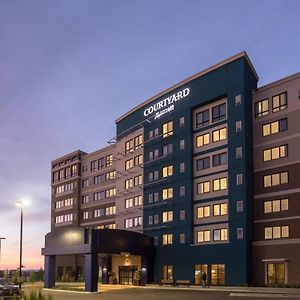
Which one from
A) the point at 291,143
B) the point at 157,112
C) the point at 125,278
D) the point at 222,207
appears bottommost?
the point at 125,278

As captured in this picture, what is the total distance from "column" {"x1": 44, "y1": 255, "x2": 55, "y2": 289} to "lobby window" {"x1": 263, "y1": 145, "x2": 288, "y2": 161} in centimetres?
3029

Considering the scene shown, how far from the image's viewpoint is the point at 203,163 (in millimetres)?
68750

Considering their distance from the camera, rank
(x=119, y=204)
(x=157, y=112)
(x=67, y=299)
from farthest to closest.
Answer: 1. (x=119, y=204)
2. (x=157, y=112)
3. (x=67, y=299)

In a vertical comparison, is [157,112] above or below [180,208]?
above

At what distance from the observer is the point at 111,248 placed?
65.9 meters

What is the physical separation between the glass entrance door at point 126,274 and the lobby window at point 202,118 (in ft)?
77.1

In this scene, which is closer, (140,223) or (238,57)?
(238,57)

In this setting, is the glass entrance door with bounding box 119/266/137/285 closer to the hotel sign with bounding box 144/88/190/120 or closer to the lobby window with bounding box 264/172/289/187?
the hotel sign with bounding box 144/88/190/120

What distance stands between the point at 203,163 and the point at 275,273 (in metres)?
17.3

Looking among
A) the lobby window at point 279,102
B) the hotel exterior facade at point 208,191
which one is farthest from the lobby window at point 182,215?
the lobby window at point 279,102

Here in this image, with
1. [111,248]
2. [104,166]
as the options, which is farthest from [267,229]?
[104,166]

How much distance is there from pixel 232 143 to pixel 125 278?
92.4 feet

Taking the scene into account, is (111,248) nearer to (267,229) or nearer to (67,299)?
(267,229)

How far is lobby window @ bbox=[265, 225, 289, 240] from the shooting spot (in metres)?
58.6
